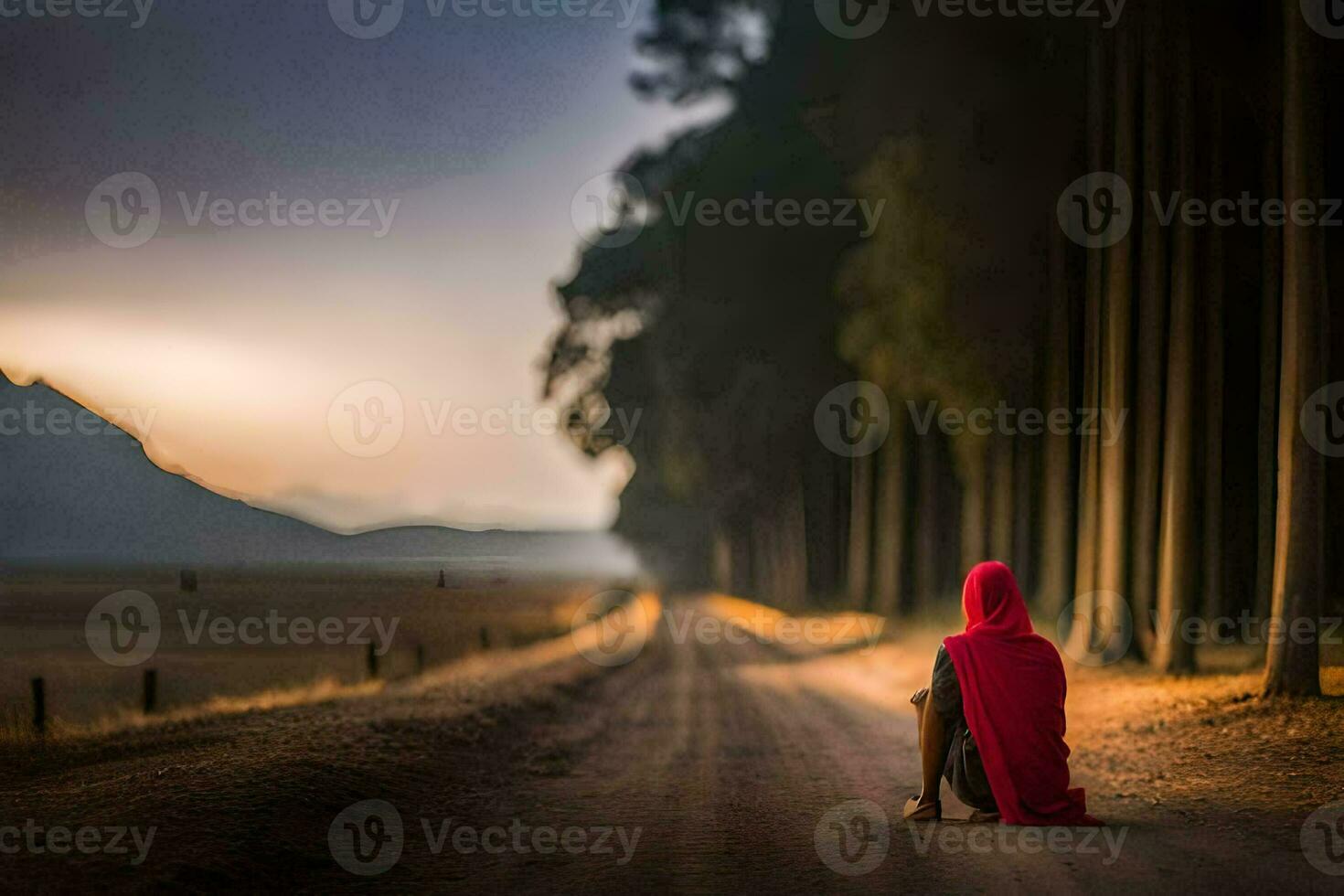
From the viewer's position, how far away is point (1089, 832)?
26.8 ft

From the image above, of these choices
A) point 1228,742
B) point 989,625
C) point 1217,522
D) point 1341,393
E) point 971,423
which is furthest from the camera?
point 971,423

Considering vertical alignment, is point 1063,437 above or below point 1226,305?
below

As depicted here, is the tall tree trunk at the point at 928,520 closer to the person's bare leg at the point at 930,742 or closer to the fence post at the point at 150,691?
the fence post at the point at 150,691

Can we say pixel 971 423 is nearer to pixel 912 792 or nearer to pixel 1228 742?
pixel 1228 742

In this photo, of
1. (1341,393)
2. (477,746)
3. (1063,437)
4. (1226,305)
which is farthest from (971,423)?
(477,746)

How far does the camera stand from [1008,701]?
7945 millimetres

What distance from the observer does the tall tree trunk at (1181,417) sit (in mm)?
15719

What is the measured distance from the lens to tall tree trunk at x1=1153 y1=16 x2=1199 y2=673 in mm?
15719

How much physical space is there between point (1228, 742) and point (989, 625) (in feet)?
17.9

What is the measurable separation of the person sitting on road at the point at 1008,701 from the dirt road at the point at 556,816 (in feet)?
0.81

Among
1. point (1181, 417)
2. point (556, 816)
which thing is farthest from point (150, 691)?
point (1181, 417)

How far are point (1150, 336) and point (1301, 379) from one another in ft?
12.5

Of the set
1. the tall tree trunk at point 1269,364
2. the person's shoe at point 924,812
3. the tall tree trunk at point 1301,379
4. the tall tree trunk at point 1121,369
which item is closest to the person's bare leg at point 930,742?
the person's shoe at point 924,812

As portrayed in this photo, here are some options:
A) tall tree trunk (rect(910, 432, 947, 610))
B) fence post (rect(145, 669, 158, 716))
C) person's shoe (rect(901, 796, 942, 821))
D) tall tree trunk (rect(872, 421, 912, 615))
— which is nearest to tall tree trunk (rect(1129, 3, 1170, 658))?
person's shoe (rect(901, 796, 942, 821))
